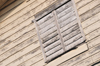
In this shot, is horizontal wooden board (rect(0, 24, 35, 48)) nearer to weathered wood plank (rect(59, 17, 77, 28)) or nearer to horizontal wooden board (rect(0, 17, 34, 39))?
horizontal wooden board (rect(0, 17, 34, 39))

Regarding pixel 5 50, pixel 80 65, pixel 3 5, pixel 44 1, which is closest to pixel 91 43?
pixel 80 65

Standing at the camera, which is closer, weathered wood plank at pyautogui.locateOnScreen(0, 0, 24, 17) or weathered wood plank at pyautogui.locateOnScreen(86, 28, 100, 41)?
weathered wood plank at pyautogui.locateOnScreen(86, 28, 100, 41)

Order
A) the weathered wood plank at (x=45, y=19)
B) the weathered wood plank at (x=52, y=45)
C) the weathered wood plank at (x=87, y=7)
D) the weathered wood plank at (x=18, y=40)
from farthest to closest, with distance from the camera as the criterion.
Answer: the weathered wood plank at (x=18, y=40), the weathered wood plank at (x=45, y=19), the weathered wood plank at (x=52, y=45), the weathered wood plank at (x=87, y=7)

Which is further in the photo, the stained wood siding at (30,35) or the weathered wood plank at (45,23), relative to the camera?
the weathered wood plank at (45,23)

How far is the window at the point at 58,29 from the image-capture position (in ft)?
16.4

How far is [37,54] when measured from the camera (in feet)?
18.0

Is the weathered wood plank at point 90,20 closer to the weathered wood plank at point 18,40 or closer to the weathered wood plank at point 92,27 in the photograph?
the weathered wood plank at point 92,27

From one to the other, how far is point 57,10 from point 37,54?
1394 millimetres

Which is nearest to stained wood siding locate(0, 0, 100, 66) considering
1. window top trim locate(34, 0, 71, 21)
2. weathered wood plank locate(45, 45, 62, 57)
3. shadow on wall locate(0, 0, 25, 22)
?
shadow on wall locate(0, 0, 25, 22)

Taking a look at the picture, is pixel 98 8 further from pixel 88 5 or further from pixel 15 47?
pixel 15 47

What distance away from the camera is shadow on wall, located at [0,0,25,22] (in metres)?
6.08

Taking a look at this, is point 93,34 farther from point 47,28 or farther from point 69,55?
point 47,28

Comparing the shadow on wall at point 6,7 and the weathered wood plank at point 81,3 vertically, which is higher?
the shadow on wall at point 6,7

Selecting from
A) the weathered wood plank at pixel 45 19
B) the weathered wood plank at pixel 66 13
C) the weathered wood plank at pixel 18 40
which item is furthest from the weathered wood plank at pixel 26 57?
the weathered wood plank at pixel 66 13
